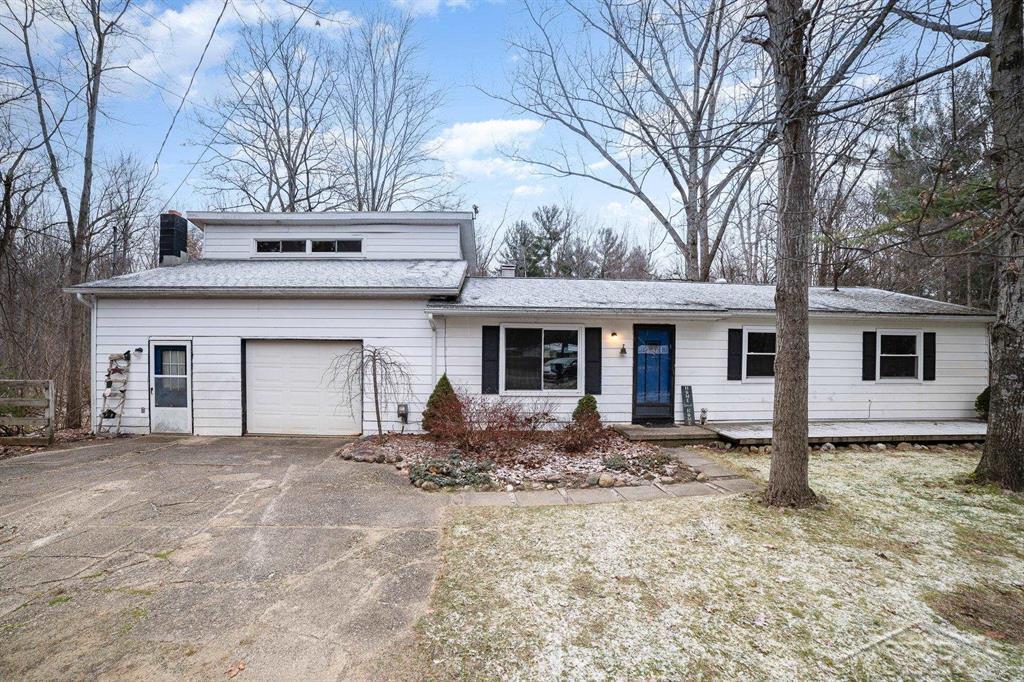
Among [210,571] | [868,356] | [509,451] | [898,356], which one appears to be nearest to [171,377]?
[210,571]

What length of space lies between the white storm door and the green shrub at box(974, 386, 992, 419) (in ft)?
52.3

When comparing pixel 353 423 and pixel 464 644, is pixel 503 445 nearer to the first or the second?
pixel 353 423

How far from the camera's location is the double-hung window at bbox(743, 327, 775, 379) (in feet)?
28.8

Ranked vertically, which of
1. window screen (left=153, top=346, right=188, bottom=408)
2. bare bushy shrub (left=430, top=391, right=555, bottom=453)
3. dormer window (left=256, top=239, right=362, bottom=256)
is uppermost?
dormer window (left=256, top=239, right=362, bottom=256)

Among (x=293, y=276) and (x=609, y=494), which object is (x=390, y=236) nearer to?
(x=293, y=276)

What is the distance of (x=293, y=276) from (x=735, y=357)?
9.14 m

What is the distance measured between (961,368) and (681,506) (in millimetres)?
8942

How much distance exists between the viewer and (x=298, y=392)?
27.5ft

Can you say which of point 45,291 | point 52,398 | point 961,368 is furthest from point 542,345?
point 45,291

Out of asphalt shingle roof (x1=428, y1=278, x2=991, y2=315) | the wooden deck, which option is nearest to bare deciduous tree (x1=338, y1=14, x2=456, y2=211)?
asphalt shingle roof (x1=428, y1=278, x2=991, y2=315)

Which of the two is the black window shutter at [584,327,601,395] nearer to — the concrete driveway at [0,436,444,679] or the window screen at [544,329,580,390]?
the window screen at [544,329,580,390]

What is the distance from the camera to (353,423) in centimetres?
839

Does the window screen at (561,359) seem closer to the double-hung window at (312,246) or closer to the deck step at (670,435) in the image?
the deck step at (670,435)

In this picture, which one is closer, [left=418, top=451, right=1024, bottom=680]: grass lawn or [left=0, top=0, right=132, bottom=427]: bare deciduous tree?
[left=418, top=451, right=1024, bottom=680]: grass lawn
